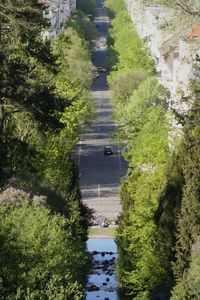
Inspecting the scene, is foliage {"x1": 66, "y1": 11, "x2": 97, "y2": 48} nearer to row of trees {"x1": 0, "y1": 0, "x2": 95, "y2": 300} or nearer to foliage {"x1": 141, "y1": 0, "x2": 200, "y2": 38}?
row of trees {"x1": 0, "y1": 0, "x2": 95, "y2": 300}

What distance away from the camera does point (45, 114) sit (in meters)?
31.8

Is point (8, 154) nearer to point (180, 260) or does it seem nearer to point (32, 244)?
point (180, 260)

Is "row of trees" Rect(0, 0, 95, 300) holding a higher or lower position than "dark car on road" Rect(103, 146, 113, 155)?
higher

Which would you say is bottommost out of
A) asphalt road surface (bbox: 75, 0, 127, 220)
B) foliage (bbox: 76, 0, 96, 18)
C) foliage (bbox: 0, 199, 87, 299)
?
asphalt road surface (bbox: 75, 0, 127, 220)

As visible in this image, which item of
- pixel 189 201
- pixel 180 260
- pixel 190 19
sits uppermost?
pixel 190 19

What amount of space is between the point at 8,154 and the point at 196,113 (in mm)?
6833

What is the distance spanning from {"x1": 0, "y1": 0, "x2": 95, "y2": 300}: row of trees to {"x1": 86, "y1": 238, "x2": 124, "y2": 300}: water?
2.78 metres

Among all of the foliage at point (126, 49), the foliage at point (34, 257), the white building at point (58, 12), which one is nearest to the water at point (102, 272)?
the foliage at point (34, 257)

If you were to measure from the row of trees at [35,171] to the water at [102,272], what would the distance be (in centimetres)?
278

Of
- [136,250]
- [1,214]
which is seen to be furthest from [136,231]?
[1,214]

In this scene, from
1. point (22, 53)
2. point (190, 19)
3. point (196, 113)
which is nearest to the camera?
point (190, 19)

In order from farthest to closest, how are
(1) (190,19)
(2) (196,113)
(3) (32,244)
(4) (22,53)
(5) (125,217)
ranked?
1. (5) (125,217)
2. (4) (22,53)
3. (2) (196,113)
4. (1) (190,19)
5. (3) (32,244)

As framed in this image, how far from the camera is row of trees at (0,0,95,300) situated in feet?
74.0

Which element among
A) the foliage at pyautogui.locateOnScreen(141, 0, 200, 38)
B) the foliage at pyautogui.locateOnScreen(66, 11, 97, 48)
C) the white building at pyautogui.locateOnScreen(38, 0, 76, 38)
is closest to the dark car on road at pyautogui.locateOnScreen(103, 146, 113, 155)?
the white building at pyautogui.locateOnScreen(38, 0, 76, 38)
